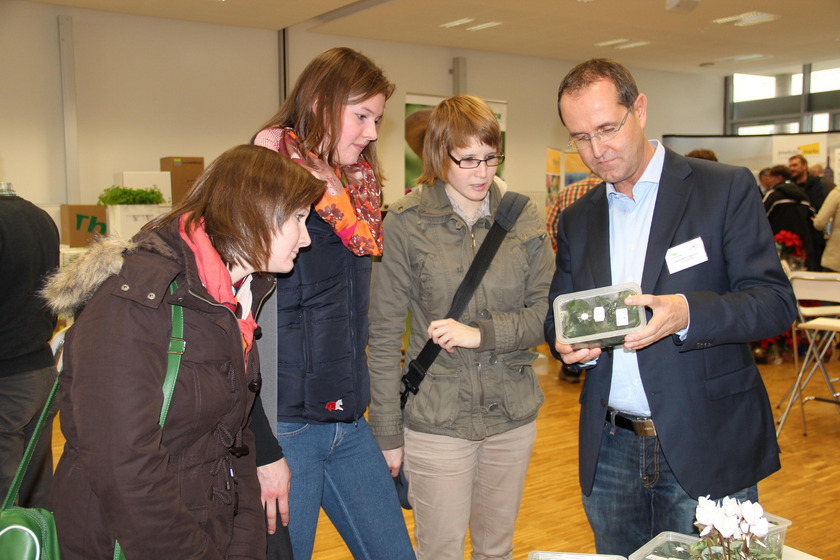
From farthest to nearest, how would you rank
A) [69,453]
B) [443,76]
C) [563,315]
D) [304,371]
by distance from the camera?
[443,76], [304,371], [563,315], [69,453]

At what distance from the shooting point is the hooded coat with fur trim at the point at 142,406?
1.15 m

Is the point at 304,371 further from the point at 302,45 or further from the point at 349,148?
the point at 302,45

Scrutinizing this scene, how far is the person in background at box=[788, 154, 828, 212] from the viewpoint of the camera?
28.5 ft

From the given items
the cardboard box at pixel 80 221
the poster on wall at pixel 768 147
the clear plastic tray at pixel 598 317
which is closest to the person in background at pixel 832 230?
the poster on wall at pixel 768 147

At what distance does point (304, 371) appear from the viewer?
1.72 metres

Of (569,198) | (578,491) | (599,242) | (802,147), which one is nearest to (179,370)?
(599,242)

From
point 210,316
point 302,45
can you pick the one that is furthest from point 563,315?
point 302,45

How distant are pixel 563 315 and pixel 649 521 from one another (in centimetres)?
63

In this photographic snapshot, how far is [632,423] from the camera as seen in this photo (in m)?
1.75

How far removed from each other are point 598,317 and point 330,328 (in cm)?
64

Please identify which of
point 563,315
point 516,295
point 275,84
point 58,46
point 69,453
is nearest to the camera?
point 69,453

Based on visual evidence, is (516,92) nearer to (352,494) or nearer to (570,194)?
(570,194)

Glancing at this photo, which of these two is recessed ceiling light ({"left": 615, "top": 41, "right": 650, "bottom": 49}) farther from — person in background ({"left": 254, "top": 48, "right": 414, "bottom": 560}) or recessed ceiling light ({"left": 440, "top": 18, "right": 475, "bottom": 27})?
person in background ({"left": 254, "top": 48, "right": 414, "bottom": 560})

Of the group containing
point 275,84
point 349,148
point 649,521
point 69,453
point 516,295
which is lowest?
point 649,521
